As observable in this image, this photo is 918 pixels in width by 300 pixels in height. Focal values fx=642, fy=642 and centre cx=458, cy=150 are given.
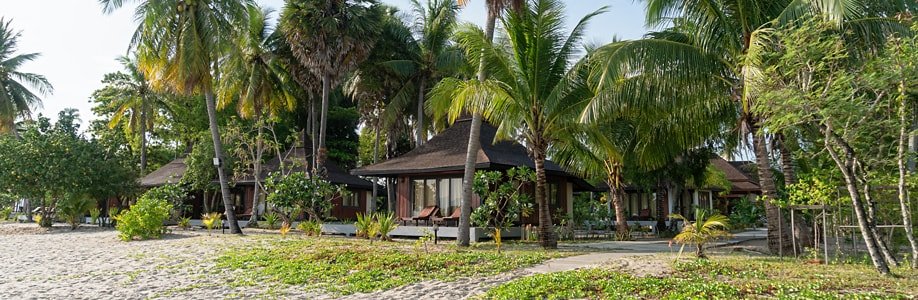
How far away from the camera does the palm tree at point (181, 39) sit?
62.0 feet

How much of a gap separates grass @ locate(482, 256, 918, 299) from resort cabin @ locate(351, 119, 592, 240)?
948 cm

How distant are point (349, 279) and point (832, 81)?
25.1ft

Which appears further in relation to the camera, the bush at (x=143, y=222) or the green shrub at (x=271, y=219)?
the green shrub at (x=271, y=219)

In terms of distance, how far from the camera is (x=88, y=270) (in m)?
12.7

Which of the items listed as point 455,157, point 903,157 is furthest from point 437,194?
point 903,157

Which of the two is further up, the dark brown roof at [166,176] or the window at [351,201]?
the dark brown roof at [166,176]

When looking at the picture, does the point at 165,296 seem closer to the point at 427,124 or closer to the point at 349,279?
the point at 349,279

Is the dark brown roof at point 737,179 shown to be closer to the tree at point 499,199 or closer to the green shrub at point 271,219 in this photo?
the tree at point 499,199

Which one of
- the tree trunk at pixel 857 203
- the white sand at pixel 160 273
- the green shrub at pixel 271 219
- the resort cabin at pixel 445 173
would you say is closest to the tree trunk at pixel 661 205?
the resort cabin at pixel 445 173

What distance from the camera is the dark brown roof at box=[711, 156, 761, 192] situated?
1348 inches

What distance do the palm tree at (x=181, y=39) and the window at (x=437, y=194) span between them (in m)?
7.35

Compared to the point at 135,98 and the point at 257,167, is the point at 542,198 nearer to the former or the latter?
the point at 257,167

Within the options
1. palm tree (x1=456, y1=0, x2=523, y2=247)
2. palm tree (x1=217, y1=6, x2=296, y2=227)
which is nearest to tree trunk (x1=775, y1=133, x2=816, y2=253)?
palm tree (x1=456, y1=0, x2=523, y2=247)

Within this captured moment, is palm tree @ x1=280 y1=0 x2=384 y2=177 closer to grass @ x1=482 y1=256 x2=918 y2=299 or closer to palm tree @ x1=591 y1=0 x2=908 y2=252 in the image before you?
palm tree @ x1=591 y1=0 x2=908 y2=252
